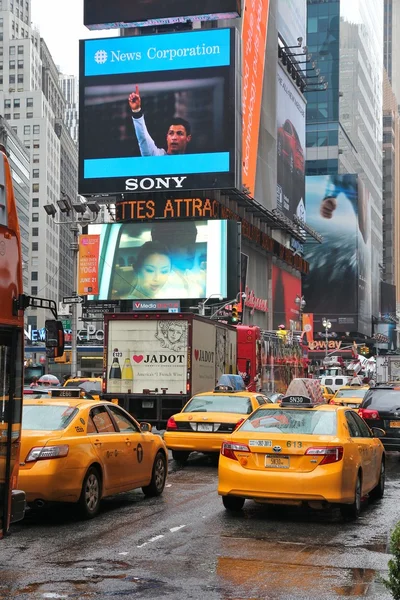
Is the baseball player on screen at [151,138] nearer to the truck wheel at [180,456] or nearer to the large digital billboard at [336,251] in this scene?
the truck wheel at [180,456]

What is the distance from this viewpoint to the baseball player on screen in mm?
67375

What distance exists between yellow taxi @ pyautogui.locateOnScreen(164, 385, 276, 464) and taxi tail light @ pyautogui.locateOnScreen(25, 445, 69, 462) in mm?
7043

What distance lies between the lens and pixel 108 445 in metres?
12.2

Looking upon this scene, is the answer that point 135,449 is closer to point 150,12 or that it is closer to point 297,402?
point 297,402

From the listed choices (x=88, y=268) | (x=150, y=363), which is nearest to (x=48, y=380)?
(x=150, y=363)

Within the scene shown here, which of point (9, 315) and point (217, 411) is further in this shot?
point (217, 411)

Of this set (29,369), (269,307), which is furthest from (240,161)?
(29,369)

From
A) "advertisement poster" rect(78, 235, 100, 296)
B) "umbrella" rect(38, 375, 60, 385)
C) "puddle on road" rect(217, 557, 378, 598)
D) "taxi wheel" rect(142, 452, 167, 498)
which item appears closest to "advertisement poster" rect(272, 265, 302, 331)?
"advertisement poster" rect(78, 235, 100, 296)

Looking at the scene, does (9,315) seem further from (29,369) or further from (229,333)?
(29,369)

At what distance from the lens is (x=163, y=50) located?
68938 mm

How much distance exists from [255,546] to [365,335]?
143 metres

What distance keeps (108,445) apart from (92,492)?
714 millimetres

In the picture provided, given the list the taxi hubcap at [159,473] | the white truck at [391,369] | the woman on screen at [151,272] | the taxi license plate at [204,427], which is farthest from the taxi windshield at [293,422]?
the woman on screen at [151,272]

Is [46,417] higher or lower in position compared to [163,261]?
lower
